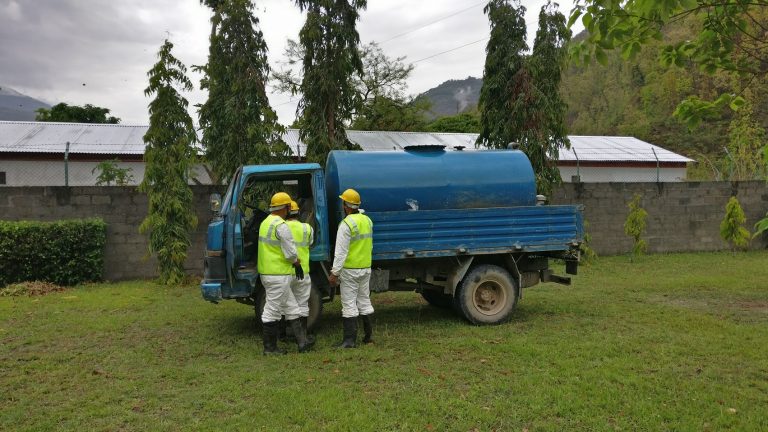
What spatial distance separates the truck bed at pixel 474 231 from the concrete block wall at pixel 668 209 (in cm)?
685

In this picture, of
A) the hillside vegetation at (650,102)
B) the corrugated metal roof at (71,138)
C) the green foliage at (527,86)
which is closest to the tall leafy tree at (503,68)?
the green foliage at (527,86)

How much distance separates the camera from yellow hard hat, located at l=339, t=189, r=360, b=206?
6.84 meters

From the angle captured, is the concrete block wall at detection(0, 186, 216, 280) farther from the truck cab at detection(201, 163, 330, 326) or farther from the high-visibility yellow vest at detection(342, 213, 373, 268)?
the high-visibility yellow vest at detection(342, 213, 373, 268)

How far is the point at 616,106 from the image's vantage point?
201ft

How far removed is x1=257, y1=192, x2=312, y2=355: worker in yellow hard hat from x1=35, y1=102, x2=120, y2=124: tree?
33945 mm

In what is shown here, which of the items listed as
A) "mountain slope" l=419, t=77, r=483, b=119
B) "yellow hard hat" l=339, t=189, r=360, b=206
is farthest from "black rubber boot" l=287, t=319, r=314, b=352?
"mountain slope" l=419, t=77, r=483, b=119

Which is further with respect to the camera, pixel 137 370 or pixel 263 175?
pixel 263 175

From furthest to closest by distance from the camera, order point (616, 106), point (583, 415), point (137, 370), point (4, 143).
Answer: point (616, 106), point (4, 143), point (137, 370), point (583, 415)

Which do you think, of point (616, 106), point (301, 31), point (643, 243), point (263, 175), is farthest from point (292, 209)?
point (616, 106)

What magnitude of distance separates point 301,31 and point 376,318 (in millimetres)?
6318

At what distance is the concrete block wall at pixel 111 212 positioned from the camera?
11367 millimetres

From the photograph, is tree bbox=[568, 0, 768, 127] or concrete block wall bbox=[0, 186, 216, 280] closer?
tree bbox=[568, 0, 768, 127]

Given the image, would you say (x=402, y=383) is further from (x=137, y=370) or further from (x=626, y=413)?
(x=137, y=370)

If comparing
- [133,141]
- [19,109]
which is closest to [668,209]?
[133,141]
